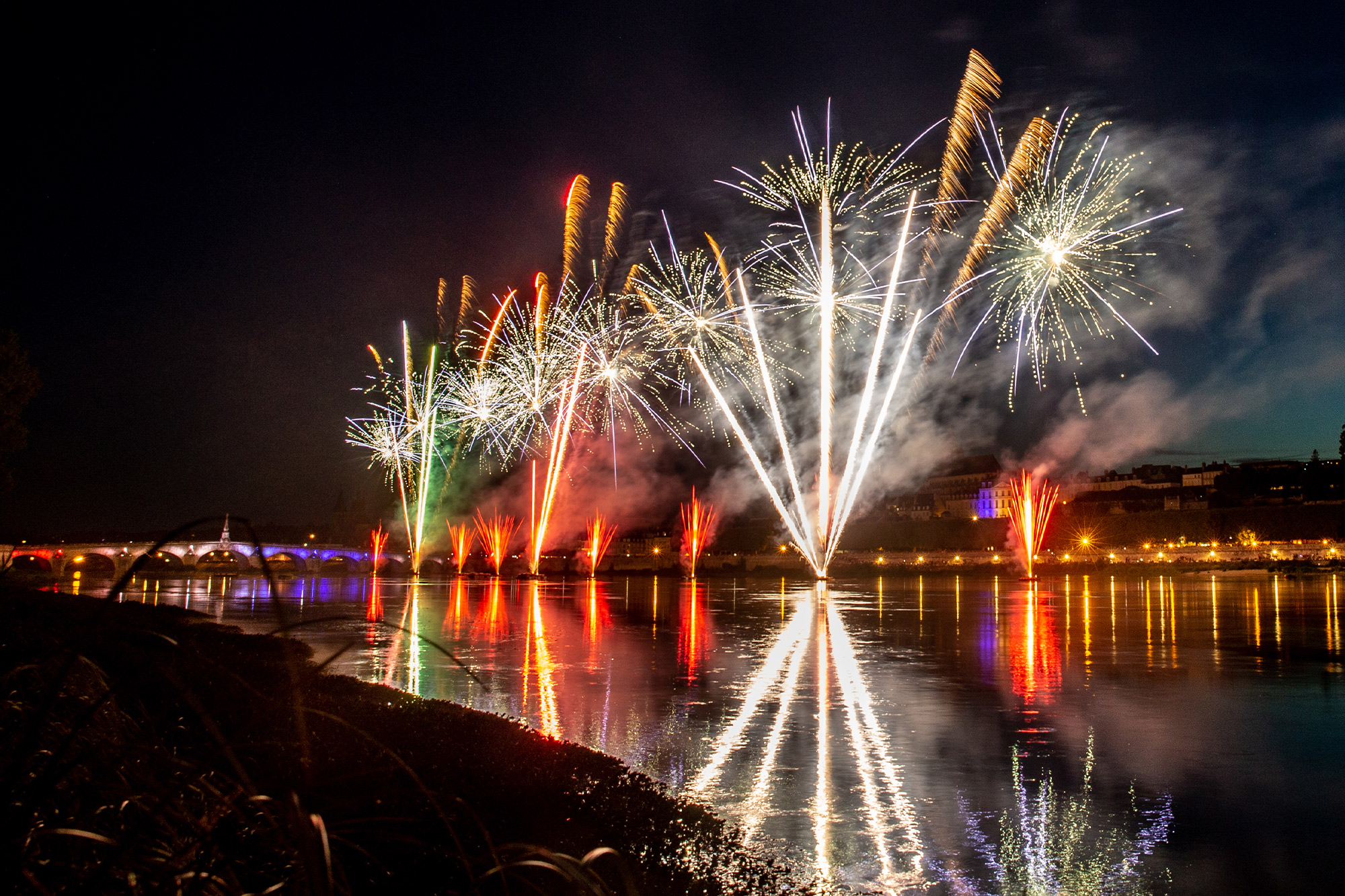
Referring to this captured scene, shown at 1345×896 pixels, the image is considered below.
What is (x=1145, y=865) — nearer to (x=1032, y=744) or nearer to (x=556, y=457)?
(x=1032, y=744)

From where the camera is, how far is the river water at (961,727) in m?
5.64

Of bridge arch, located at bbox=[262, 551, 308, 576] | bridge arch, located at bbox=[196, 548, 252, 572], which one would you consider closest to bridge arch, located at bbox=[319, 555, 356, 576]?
bridge arch, located at bbox=[262, 551, 308, 576]

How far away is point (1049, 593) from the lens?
38656mm

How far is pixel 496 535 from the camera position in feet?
200

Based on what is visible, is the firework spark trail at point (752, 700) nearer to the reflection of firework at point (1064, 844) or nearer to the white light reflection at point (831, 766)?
the white light reflection at point (831, 766)

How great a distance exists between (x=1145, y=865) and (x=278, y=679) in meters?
8.21

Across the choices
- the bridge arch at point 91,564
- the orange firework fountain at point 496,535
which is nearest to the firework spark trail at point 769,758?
the orange firework fountain at point 496,535

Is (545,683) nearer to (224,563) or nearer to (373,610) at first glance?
(373,610)

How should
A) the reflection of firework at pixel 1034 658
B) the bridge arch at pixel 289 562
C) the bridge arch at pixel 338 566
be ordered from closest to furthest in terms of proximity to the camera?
the reflection of firework at pixel 1034 658
the bridge arch at pixel 289 562
the bridge arch at pixel 338 566

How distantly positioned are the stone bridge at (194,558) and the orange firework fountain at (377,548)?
0.53m

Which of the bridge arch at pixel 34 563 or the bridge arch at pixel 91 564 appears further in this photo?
the bridge arch at pixel 91 564

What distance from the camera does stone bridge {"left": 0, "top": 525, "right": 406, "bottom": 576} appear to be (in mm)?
72013

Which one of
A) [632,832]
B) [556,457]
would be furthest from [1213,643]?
[556,457]

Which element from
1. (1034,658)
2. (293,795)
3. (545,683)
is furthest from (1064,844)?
(1034,658)
